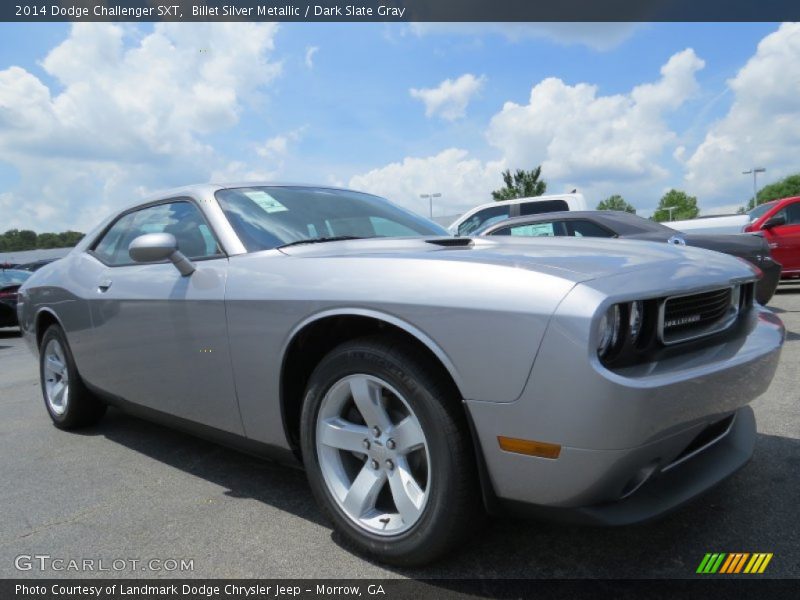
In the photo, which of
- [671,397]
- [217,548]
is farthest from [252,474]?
[671,397]

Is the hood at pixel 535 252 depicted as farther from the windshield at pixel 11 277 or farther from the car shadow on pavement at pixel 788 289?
the windshield at pixel 11 277

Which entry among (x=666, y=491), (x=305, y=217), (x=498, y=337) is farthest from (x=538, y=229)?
(x=498, y=337)

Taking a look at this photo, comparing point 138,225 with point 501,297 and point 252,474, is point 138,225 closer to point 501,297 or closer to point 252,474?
point 252,474

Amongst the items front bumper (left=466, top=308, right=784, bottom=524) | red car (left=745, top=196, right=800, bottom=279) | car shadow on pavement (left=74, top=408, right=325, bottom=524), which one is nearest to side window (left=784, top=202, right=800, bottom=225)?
red car (left=745, top=196, right=800, bottom=279)

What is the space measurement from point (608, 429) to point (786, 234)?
33.3 feet

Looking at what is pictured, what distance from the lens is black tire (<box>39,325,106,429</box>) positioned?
12.5ft

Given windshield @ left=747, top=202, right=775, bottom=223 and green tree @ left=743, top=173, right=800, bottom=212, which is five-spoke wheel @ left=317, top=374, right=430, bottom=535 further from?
green tree @ left=743, top=173, right=800, bottom=212

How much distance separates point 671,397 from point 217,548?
1.73 m

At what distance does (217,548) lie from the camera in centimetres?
229

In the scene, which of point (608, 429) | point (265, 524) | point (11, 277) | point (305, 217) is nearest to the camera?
point (608, 429)

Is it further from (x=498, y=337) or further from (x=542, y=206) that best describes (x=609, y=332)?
(x=542, y=206)

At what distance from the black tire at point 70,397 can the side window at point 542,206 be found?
24.8 ft

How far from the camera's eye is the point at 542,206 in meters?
10.1

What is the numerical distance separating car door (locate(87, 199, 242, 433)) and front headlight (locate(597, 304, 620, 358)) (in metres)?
1.53
